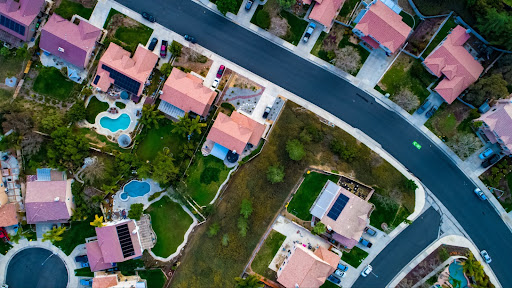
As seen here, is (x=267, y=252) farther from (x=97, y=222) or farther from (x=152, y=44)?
(x=152, y=44)

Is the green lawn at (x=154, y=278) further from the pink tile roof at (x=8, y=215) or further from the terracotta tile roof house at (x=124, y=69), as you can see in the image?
the terracotta tile roof house at (x=124, y=69)

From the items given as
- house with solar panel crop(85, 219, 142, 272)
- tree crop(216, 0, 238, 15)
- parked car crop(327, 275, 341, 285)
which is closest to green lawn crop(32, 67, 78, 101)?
house with solar panel crop(85, 219, 142, 272)

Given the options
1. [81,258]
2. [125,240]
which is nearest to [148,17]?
[125,240]

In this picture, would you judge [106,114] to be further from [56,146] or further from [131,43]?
[131,43]

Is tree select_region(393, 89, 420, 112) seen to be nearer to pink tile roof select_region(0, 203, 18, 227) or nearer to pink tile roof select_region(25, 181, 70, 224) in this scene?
pink tile roof select_region(25, 181, 70, 224)

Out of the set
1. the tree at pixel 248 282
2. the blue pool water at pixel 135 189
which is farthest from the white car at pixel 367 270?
the blue pool water at pixel 135 189
